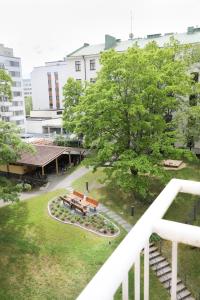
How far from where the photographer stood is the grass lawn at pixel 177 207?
15703 mm

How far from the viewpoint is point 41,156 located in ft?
93.3

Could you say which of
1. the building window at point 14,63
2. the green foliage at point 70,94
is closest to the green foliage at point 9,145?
the green foliage at point 70,94

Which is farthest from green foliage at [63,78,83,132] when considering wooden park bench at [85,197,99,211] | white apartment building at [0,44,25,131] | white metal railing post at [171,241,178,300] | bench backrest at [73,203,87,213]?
white apartment building at [0,44,25,131]

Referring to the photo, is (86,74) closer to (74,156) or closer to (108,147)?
(74,156)

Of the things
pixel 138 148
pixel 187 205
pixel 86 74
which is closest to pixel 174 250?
pixel 138 148

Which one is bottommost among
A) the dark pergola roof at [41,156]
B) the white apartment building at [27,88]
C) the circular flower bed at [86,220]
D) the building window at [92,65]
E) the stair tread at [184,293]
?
the stair tread at [184,293]

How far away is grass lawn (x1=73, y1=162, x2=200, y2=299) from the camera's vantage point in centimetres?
1570

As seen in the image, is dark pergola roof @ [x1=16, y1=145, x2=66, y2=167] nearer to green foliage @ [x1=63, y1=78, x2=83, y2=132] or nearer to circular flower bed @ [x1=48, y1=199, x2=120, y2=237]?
green foliage @ [x1=63, y1=78, x2=83, y2=132]

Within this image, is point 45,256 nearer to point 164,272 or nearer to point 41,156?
point 164,272

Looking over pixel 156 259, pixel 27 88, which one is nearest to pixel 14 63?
pixel 156 259

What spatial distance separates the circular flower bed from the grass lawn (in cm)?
176

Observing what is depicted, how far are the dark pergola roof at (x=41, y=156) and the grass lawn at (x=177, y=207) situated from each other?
3.72 m

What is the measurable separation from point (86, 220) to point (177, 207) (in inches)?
285

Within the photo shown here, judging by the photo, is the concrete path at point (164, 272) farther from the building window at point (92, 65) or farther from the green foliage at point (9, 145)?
the building window at point (92, 65)
